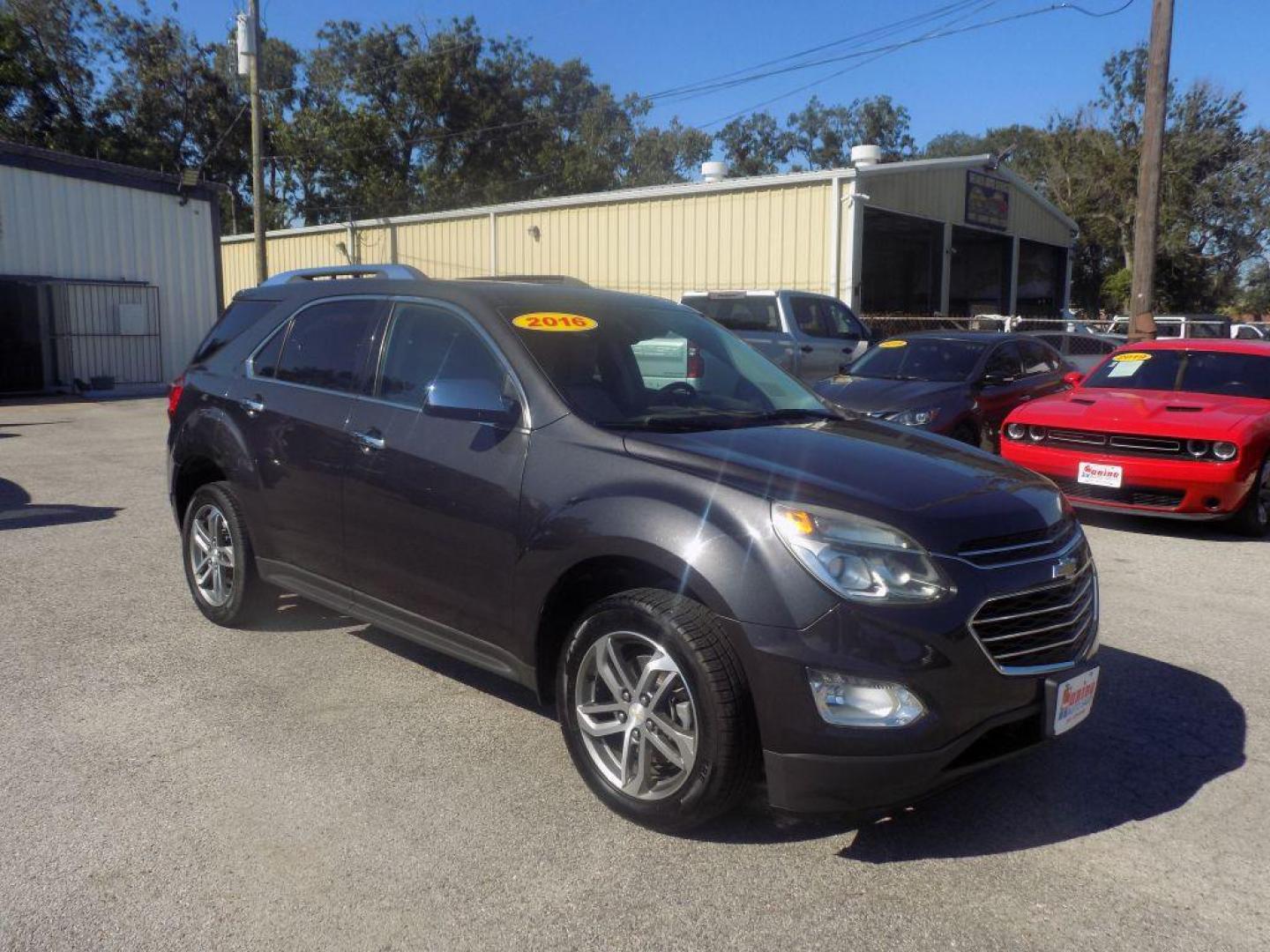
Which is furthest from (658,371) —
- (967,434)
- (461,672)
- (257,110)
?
(257,110)

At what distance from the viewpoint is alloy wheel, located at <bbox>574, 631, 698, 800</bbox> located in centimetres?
318

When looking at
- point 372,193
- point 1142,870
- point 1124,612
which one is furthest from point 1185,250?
point 1142,870

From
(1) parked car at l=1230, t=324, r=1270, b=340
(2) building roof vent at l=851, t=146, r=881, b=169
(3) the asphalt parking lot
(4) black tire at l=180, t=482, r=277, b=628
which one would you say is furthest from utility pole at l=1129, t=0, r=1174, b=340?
(4) black tire at l=180, t=482, r=277, b=628

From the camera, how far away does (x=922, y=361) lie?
35.6 ft

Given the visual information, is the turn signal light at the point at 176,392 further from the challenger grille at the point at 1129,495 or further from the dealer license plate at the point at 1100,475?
the dealer license plate at the point at 1100,475

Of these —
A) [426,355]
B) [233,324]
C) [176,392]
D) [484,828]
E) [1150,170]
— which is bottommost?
[484,828]

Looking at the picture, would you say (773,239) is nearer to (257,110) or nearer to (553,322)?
(257,110)

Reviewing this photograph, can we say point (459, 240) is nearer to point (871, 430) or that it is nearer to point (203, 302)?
point (203, 302)

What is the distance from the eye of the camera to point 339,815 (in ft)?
11.1

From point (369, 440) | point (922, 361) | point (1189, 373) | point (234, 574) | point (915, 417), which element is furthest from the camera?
point (922, 361)

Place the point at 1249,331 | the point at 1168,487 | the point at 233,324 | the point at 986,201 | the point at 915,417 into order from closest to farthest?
the point at 233,324 < the point at 1168,487 < the point at 915,417 < the point at 1249,331 < the point at 986,201

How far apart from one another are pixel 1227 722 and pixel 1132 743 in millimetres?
525

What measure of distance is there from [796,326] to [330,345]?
10.3m

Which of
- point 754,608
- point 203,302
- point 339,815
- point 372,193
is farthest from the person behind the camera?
point 372,193
